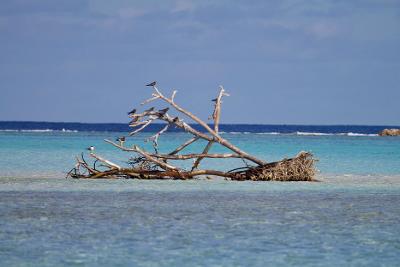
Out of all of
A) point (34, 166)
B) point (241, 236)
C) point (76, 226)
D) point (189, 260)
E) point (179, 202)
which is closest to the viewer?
point (189, 260)

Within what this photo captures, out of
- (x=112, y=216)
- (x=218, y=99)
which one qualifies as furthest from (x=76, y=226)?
(x=218, y=99)

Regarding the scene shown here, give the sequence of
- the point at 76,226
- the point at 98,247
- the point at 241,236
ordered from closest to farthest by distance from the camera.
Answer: the point at 98,247 → the point at 241,236 → the point at 76,226

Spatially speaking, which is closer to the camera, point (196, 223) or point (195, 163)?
point (196, 223)

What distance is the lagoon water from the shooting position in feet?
35.4

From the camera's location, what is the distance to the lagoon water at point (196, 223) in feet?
35.4

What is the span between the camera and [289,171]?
70.1ft

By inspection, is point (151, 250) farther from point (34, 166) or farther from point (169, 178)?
point (34, 166)

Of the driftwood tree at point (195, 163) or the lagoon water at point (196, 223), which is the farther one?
the driftwood tree at point (195, 163)

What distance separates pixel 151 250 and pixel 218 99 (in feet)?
34.1

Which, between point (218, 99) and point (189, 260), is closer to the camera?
point (189, 260)

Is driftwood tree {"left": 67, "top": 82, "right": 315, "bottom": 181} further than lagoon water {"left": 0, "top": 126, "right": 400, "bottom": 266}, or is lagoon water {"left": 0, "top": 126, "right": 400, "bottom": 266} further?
driftwood tree {"left": 67, "top": 82, "right": 315, "bottom": 181}

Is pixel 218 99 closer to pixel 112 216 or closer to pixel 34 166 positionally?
pixel 112 216

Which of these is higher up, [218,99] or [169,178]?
[218,99]

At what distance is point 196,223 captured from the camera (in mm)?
13516
